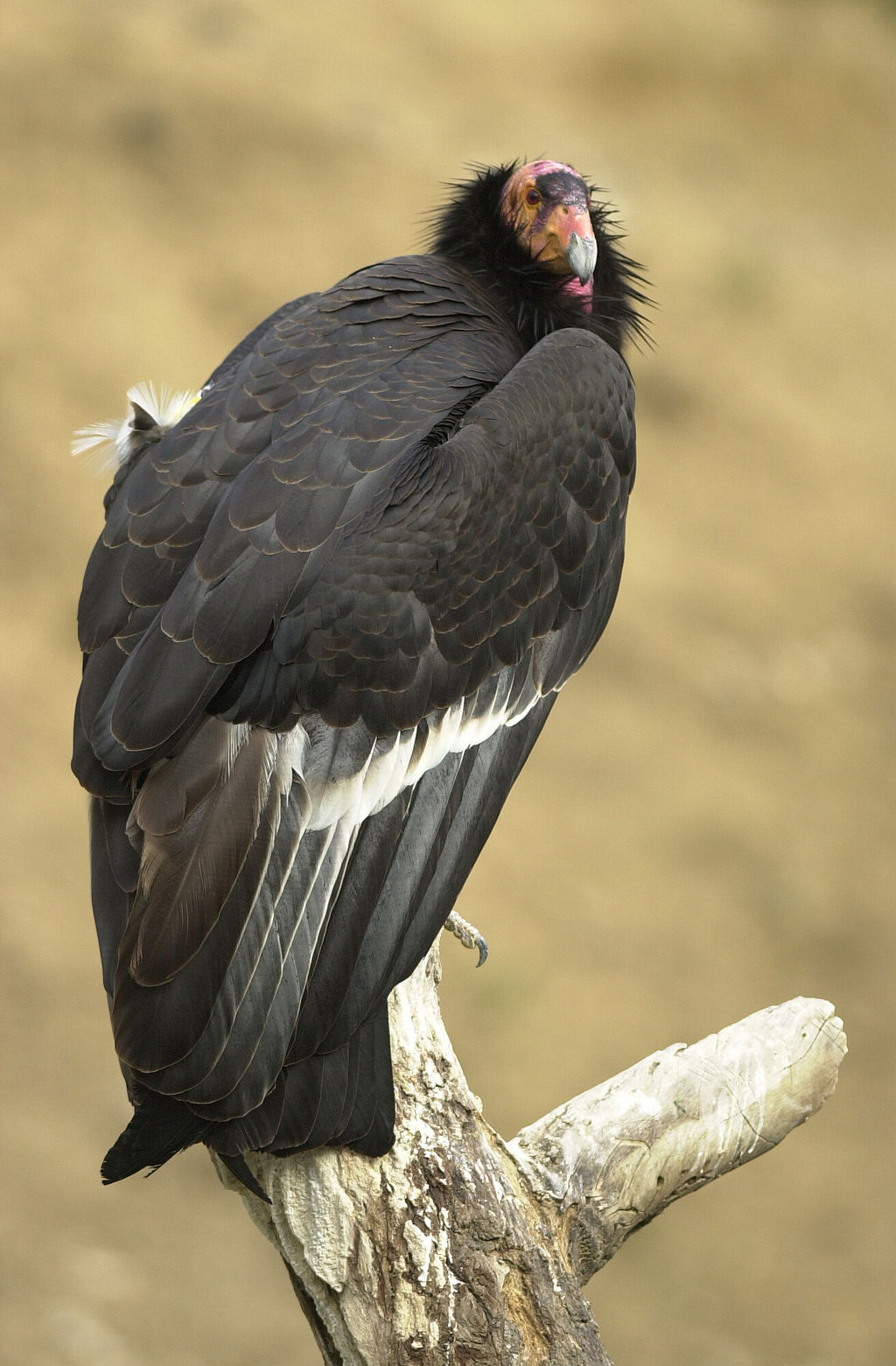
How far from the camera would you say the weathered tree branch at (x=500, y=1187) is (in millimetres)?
3590

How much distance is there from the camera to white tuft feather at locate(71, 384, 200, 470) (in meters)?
4.69

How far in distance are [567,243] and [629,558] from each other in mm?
7914

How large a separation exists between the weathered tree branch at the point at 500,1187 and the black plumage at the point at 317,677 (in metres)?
0.17

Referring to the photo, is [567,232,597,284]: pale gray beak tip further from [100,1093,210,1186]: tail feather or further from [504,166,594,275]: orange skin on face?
[100,1093,210,1186]: tail feather

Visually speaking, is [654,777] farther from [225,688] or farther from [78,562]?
[225,688]

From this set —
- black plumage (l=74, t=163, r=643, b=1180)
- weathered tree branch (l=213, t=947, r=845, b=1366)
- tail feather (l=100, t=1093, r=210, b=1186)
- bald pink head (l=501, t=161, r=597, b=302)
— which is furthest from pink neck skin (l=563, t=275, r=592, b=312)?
tail feather (l=100, t=1093, r=210, b=1186)

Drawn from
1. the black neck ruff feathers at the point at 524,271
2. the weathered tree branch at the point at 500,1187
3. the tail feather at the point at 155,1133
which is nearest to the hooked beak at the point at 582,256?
the black neck ruff feathers at the point at 524,271

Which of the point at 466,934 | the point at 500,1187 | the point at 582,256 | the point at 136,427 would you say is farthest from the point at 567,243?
the point at 500,1187

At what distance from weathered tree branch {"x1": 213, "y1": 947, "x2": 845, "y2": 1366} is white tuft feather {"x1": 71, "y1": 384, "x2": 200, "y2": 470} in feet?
5.87

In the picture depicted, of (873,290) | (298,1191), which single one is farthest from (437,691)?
(873,290)

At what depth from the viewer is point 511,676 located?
4.20 m

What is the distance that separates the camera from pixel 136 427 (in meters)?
4.71

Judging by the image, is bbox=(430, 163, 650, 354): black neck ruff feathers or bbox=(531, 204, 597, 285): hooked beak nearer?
bbox=(531, 204, 597, 285): hooked beak

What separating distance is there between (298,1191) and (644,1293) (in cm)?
602
